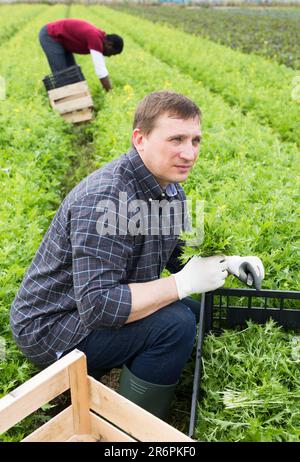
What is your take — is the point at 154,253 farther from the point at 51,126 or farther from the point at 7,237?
the point at 51,126

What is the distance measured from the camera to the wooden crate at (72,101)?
7258mm

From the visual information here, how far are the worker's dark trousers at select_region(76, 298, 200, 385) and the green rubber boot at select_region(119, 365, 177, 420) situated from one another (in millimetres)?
28

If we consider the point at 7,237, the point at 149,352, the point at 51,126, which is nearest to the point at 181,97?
the point at 149,352

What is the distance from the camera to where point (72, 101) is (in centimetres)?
731

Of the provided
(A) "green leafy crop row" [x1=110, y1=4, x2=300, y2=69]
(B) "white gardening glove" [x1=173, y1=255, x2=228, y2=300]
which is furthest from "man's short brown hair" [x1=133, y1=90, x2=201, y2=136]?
(A) "green leafy crop row" [x1=110, y1=4, x2=300, y2=69]

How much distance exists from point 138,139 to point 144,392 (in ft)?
3.83

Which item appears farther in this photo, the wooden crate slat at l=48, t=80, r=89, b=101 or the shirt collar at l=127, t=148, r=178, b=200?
the wooden crate slat at l=48, t=80, r=89, b=101

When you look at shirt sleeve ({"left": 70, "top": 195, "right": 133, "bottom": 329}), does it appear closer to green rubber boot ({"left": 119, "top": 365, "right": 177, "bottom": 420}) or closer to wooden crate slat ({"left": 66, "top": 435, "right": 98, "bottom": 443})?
green rubber boot ({"left": 119, "top": 365, "right": 177, "bottom": 420})

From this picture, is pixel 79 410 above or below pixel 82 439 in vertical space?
above

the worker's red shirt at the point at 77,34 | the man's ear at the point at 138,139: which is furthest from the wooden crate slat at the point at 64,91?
the man's ear at the point at 138,139

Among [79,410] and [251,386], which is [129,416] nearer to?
[79,410]

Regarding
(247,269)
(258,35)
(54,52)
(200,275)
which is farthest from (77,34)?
(258,35)

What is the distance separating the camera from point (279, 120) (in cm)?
682

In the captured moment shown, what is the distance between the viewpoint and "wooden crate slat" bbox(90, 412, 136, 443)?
209 cm
